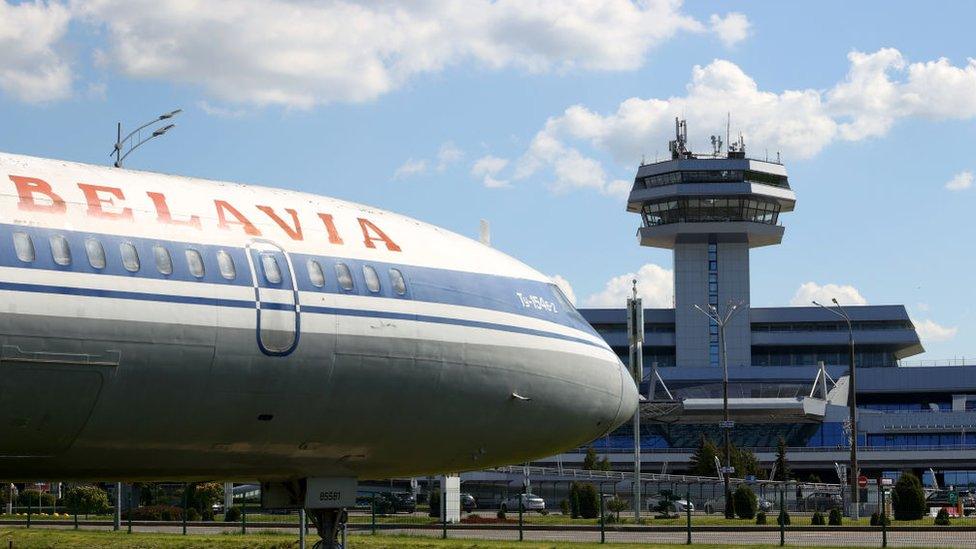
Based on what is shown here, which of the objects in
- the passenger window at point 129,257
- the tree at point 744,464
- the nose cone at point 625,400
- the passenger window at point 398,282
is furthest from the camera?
the tree at point 744,464

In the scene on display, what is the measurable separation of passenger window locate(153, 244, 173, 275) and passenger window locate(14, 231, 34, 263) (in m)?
1.54

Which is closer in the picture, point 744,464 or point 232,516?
point 232,516

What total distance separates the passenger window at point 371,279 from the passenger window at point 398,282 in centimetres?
27

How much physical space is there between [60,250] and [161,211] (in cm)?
175

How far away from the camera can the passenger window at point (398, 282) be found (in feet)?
60.3

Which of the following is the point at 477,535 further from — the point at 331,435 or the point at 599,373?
the point at 331,435

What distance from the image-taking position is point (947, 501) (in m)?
86.4

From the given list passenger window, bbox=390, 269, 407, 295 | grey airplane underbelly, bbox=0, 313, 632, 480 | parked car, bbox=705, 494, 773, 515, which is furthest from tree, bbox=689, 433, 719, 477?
passenger window, bbox=390, 269, 407, 295

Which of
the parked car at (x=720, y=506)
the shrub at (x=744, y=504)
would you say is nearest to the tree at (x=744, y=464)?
the parked car at (x=720, y=506)

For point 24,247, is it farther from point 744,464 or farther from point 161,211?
point 744,464

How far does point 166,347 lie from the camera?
15430 mm

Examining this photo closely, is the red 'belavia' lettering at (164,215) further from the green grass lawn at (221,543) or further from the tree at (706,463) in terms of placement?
the tree at (706,463)

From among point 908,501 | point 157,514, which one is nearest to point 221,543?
point 157,514

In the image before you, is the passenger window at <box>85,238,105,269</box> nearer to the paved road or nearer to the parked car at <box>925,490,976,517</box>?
the paved road
